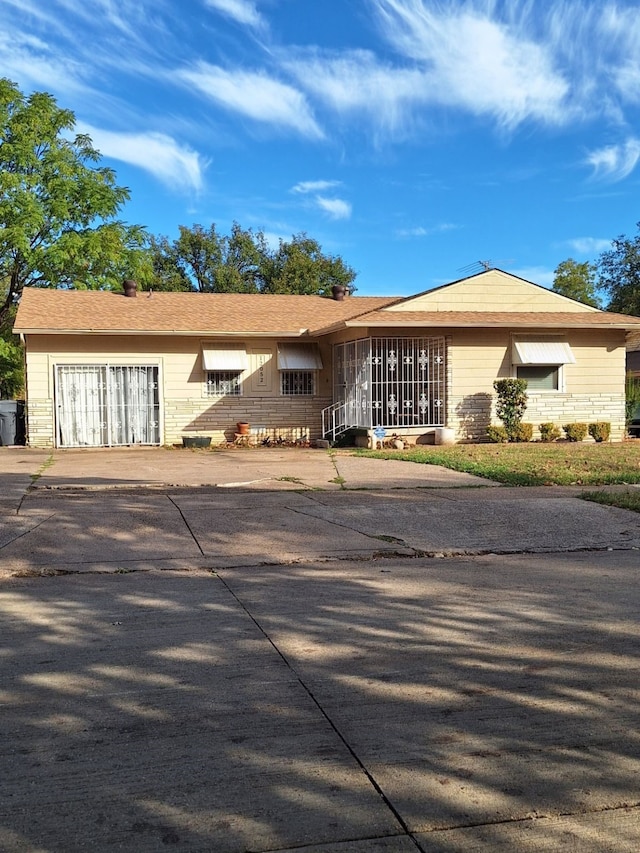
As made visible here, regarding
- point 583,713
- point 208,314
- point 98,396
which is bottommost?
point 583,713

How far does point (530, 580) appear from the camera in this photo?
6859 mm

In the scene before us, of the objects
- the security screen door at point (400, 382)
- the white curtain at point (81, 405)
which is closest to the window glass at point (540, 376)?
the security screen door at point (400, 382)

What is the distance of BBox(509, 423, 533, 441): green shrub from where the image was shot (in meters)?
20.1

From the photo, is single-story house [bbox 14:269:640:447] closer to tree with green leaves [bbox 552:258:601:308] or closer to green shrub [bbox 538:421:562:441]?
green shrub [bbox 538:421:562:441]

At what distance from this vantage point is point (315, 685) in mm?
4277

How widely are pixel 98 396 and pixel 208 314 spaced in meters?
4.06

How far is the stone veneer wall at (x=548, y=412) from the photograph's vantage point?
20328 millimetres

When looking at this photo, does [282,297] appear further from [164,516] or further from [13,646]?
[13,646]

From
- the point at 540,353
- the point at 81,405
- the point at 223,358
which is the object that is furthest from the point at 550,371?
→ the point at 81,405

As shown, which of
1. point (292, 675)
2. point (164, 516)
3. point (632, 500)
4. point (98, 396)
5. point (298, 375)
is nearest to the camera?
point (292, 675)

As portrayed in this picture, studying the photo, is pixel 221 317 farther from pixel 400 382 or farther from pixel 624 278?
pixel 624 278

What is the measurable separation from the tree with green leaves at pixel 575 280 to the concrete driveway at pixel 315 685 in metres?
44.8

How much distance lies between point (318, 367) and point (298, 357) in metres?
0.63

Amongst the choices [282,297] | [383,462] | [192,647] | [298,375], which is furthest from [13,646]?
[282,297]
